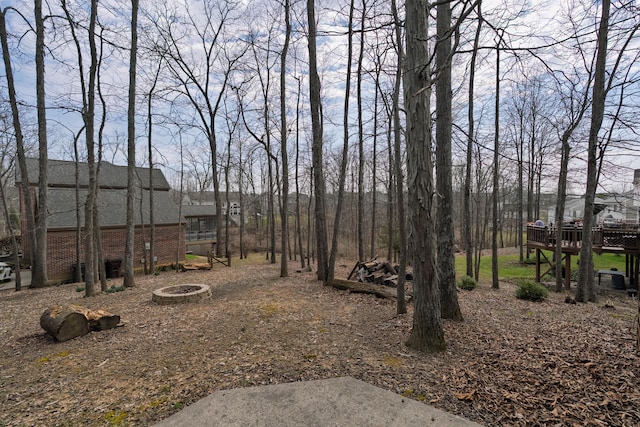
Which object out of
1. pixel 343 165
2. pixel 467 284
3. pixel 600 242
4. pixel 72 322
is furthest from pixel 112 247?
pixel 600 242

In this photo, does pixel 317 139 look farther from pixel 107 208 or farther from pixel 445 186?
pixel 107 208

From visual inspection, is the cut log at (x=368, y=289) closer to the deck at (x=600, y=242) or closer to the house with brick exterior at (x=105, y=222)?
the deck at (x=600, y=242)

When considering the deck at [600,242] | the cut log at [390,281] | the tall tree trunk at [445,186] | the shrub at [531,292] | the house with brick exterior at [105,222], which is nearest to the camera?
the tall tree trunk at [445,186]

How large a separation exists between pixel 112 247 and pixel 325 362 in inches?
747

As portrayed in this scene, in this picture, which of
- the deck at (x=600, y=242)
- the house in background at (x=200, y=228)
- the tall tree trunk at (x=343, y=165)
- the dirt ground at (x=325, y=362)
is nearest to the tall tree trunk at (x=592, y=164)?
the dirt ground at (x=325, y=362)

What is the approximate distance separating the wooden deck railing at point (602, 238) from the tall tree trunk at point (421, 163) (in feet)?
29.8

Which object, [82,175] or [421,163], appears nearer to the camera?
[421,163]

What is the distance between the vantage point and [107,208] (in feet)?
62.2

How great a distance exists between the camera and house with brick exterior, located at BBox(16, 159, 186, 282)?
16094mm

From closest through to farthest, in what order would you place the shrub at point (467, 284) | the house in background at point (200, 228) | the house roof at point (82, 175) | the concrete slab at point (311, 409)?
the concrete slab at point (311, 409), the shrub at point (467, 284), the house roof at point (82, 175), the house in background at point (200, 228)

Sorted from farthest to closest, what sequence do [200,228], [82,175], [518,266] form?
[200,228], [82,175], [518,266]

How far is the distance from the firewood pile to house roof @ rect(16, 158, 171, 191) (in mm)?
15329

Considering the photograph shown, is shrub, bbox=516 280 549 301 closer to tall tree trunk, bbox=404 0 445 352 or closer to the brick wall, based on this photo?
tall tree trunk, bbox=404 0 445 352

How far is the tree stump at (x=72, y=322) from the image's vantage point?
4.73 meters
